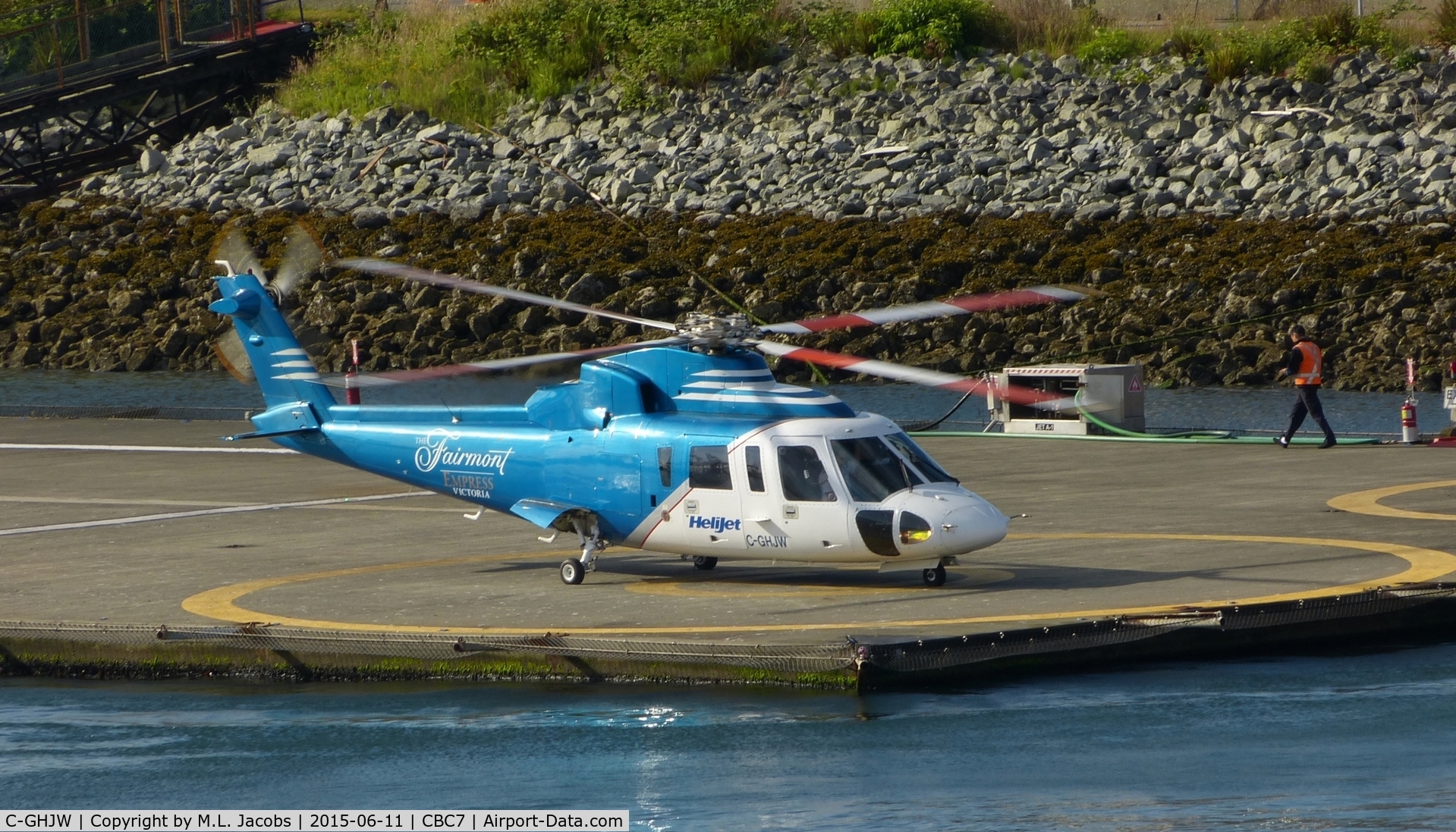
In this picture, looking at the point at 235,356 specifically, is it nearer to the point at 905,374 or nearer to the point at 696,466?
the point at 696,466

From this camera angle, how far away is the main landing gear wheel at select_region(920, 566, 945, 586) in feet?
64.3

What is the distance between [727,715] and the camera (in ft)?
54.8

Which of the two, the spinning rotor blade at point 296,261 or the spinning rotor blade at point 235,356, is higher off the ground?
the spinning rotor blade at point 296,261

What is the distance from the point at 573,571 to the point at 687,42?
130ft

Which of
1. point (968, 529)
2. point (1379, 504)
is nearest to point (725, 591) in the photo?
point (968, 529)

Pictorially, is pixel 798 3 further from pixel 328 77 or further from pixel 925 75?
pixel 328 77

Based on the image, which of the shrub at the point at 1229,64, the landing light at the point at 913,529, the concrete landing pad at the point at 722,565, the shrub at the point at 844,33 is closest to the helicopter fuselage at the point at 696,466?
the landing light at the point at 913,529

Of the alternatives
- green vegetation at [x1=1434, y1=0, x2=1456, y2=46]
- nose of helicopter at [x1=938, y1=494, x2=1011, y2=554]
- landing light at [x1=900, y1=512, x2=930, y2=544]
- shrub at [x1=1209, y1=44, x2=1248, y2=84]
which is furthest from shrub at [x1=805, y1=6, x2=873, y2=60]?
landing light at [x1=900, y1=512, x2=930, y2=544]

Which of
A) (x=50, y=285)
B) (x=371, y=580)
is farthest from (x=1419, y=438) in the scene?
(x=50, y=285)

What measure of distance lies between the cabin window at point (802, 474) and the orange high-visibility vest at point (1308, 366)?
1380 cm

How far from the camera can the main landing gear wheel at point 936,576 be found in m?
19.6

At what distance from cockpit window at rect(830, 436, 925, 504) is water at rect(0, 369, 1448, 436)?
53.3ft

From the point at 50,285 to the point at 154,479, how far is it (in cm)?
2701

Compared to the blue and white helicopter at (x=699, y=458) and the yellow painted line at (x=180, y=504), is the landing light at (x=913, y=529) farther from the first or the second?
the yellow painted line at (x=180, y=504)
